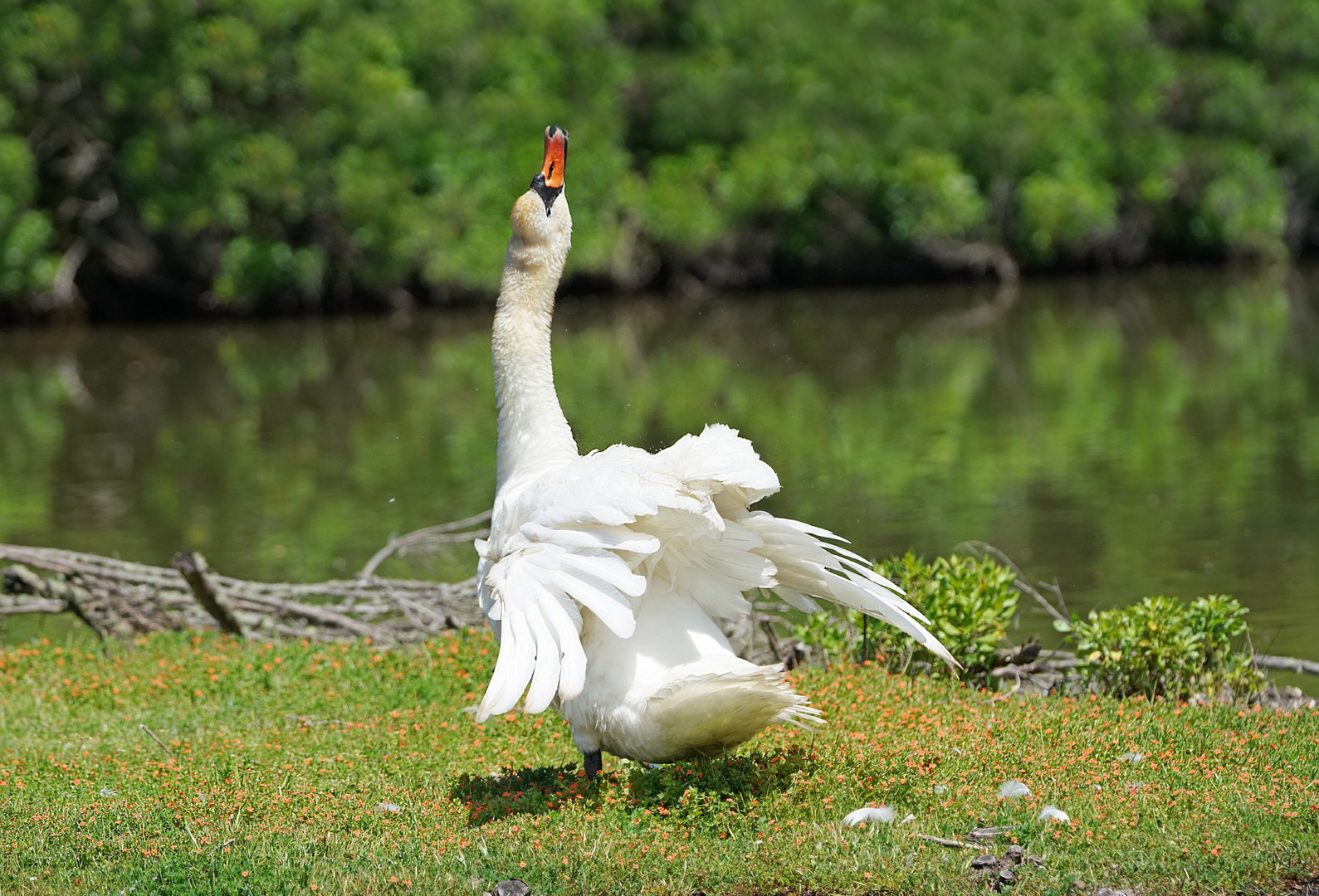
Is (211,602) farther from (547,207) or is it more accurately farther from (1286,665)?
(1286,665)

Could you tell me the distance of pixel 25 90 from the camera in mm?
42125

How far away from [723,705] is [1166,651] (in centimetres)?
351

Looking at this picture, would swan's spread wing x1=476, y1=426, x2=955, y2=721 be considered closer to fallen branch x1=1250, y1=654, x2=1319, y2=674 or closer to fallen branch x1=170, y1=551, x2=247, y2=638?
fallen branch x1=1250, y1=654, x2=1319, y2=674

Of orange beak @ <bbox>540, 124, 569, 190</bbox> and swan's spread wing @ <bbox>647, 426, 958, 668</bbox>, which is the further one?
orange beak @ <bbox>540, 124, 569, 190</bbox>

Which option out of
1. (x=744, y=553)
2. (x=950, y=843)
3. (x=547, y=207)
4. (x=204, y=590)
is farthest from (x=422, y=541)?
(x=950, y=843)

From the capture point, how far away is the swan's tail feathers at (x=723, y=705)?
20.4 feet

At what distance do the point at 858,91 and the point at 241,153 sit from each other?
722 inches

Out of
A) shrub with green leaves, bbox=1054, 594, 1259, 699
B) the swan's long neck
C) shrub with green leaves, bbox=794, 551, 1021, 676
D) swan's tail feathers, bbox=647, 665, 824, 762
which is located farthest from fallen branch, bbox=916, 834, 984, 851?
shrub with green leaves, bbox=1054, 594, 1259, 699

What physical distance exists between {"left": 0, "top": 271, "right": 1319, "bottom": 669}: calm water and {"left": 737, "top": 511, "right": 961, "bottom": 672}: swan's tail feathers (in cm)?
199

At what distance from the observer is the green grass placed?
19.6ft

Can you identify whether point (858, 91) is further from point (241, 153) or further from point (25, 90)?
point (25, 90)

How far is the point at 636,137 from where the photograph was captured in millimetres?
50250

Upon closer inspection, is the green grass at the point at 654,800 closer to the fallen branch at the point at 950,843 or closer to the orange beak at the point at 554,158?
the fallen branch at the point at 950,843

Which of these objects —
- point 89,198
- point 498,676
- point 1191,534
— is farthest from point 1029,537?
point 89,198
